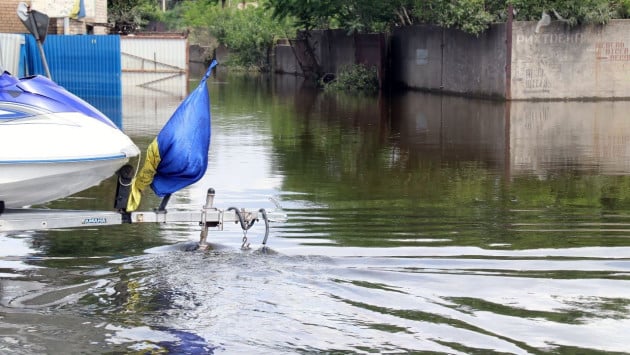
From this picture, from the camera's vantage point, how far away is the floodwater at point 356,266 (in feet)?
25.7

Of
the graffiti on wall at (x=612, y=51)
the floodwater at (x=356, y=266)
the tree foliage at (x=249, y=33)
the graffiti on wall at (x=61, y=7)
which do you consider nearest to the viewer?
the floodwater at (x=356, y=266)

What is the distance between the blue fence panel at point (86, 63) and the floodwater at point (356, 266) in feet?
60.0

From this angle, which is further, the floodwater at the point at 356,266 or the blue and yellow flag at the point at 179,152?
the blue and yellow flag at the point at 179,152

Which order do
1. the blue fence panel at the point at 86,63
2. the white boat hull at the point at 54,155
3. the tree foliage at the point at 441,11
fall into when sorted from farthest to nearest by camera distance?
the blue fence panel at the point at 86,63
the tree foliage at the point at 441,11
the white boat hull at the point at 54,155

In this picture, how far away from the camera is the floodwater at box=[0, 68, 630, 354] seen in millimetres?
7840

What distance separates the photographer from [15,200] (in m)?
9.98

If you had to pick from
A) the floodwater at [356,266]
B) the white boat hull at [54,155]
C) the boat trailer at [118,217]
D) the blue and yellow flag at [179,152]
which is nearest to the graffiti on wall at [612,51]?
the floodwater at [356,266]

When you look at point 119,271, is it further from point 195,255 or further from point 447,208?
point 447,208

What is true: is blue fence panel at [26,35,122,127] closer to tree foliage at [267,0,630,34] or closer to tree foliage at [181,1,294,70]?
tree foliage at [267,0,630,34]

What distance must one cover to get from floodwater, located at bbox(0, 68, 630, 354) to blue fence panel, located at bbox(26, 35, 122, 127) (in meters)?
18.3

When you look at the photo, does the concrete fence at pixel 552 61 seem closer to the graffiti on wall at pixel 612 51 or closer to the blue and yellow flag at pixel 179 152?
the graffiti on wall at pixel 612 51

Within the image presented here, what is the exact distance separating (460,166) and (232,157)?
145 inches

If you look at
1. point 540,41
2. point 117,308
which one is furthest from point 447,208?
point 540,41

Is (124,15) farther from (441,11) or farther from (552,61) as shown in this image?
(552,61)
